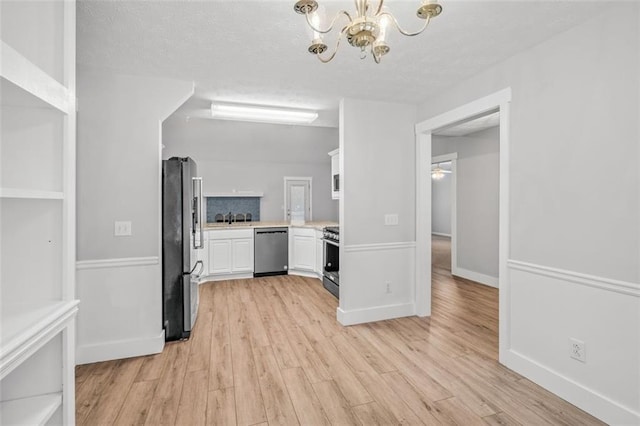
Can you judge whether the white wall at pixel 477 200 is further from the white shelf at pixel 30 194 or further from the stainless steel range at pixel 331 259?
the white shelf at pixel 30 194

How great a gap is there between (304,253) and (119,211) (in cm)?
330

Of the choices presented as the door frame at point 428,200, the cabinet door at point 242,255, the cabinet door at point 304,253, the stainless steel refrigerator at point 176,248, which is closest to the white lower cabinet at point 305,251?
the cabinet door at point 304,253

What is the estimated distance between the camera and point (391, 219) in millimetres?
3545

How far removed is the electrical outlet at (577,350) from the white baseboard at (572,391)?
0.17 m

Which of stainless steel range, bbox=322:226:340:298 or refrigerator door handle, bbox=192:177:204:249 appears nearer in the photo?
refrigerator door handle, bbox=192:177:204:249

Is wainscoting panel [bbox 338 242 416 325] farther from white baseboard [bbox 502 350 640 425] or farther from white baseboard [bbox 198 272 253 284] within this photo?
white baseboard [bbox 198 272 253 284]

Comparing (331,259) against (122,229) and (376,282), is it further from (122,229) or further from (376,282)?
(122,229)

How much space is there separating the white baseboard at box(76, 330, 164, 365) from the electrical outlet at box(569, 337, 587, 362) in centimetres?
316

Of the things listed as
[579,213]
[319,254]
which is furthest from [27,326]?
[319,254]

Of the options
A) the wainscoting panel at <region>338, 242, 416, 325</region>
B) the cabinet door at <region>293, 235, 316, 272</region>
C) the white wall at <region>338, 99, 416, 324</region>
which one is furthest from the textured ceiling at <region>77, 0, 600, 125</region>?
the cabinet door at <region>293, 235, 316, 272</region>

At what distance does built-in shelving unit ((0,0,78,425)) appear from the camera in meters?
1.12

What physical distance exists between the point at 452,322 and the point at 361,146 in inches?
85.8

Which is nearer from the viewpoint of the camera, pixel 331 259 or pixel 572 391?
pixel 572 391

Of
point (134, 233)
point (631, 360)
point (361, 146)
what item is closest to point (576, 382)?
point (631, 360)
